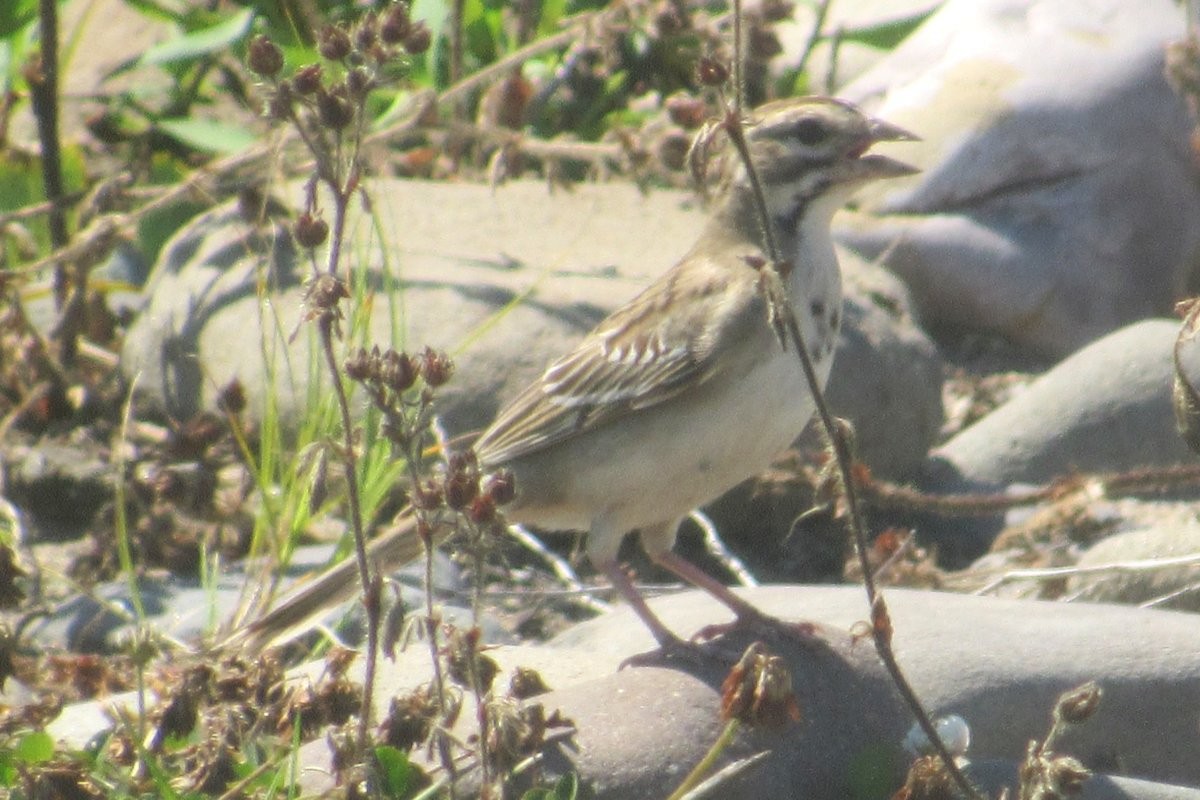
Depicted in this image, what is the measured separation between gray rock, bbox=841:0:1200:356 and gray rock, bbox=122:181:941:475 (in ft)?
2.17

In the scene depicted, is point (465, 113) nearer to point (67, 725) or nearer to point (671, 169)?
point (671, 169)

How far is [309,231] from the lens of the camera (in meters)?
Result: 2.87

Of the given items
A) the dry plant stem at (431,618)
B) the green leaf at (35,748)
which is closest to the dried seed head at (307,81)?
the dry plant stem at (431,618)

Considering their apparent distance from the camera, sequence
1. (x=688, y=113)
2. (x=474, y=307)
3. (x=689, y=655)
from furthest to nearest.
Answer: (x=688, y=113)
(x=474, y=307)
(x=689, y=655)

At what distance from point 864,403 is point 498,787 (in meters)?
3.43

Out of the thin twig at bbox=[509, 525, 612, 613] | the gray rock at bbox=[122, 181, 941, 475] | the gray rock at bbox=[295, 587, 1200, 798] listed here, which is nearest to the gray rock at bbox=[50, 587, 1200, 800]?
the gray rock at bbox=[295, 587, 1200, 798]

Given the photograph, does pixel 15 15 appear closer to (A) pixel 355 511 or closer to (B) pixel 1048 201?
(B) pixel 1048 201

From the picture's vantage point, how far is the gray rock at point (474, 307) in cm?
613

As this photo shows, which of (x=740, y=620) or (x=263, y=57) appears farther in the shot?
(x=740, y=620)

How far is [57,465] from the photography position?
20.6 feet

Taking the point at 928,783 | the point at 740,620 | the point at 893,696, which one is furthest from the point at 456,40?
the point at 928,783

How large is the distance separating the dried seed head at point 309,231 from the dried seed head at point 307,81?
195 mm

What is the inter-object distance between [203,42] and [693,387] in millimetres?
3374

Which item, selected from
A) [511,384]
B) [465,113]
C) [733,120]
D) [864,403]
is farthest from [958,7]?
[733,120]
